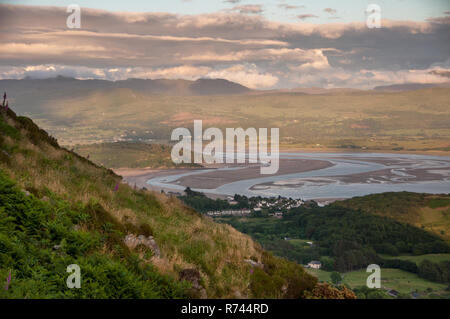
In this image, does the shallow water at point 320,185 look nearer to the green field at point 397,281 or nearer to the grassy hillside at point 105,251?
the green field at point 397,281

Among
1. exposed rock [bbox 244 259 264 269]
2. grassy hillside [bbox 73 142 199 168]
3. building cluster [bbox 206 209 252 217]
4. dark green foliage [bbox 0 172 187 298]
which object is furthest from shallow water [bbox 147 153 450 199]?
dark green foliage [bbox 0 172 187 298]

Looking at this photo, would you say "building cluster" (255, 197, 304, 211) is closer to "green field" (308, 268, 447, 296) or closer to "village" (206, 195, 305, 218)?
"village" (206, 195, 305, 218)

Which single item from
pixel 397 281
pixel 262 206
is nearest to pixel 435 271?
A: pixel 397 281

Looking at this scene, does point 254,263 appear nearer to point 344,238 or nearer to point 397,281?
point 397,281

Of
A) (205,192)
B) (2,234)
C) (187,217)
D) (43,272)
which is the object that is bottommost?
(205,192)

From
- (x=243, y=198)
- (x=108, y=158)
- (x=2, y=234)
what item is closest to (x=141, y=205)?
(x=2, y=234)
